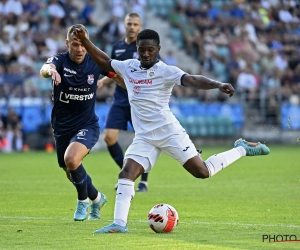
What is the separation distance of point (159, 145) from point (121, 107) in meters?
5.57

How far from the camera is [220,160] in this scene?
31.7 feet

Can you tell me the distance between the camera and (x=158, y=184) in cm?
1586

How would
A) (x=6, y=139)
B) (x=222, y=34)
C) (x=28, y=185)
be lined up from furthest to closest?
(x=222, y=34), (x=6, y=139), (x=28, y=185)

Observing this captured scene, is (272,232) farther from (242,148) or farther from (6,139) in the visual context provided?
(6,139)

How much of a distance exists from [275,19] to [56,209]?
26.6m

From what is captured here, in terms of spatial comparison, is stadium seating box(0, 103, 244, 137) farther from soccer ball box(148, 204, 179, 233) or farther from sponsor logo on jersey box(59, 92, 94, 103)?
soccer ball box(148, 204, 179, 233)

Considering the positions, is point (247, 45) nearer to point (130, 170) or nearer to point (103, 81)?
point (103, 81)

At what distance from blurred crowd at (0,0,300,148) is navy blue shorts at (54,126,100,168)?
49.9ft

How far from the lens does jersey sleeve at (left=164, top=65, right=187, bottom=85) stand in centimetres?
889

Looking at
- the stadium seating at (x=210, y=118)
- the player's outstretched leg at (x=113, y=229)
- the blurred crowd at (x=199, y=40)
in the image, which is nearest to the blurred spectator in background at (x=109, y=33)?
the blurred crowd at (x=199, y=40)

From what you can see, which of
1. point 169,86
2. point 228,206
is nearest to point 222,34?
point 228,206

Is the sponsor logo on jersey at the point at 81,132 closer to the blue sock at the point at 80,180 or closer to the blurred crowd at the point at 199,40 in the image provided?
the blue sock at the point at 80,180

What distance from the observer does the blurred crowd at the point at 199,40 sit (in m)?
27.1

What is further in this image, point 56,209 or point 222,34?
point 222,34
